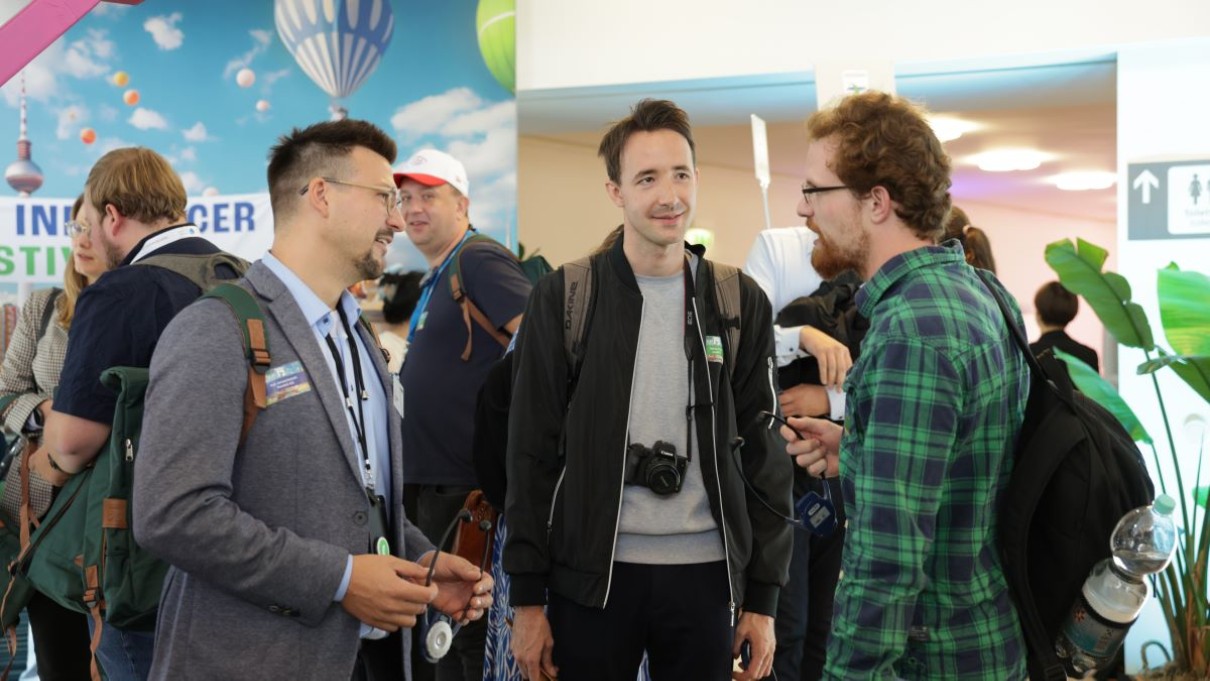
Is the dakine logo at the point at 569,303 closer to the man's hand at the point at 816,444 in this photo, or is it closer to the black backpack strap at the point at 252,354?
the man's hand at the point at 816,444

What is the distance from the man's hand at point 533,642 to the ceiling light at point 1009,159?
873cm

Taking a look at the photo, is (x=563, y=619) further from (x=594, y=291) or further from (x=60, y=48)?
(x=60, y=48)

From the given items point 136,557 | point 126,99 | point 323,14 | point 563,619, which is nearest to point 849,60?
point 323,14

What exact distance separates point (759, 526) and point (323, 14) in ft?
13.8

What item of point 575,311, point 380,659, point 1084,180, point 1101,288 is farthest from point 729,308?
point 1084,180

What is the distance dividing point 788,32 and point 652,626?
4383 mm

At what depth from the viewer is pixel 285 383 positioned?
187 centimetres

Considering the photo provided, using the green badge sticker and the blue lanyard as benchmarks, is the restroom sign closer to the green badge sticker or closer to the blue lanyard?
the blue lanyard

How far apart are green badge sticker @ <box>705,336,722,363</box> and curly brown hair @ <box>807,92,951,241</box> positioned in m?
0.62

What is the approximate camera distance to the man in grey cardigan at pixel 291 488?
1.76 metres

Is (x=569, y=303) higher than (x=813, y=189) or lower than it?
lower

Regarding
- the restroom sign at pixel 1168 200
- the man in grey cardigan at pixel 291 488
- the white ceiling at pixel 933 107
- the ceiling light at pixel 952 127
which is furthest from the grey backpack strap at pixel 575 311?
the ceiling light at pixel 952 127

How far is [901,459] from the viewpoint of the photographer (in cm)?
174

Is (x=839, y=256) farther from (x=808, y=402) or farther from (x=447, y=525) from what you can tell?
(x=447, y=525)
